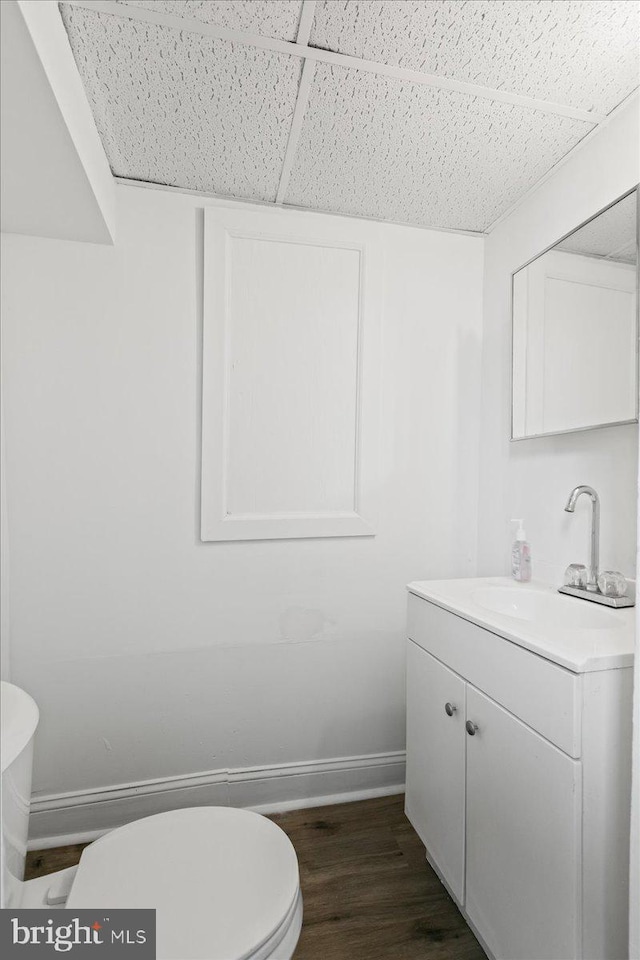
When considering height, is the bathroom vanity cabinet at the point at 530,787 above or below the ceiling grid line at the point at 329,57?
below

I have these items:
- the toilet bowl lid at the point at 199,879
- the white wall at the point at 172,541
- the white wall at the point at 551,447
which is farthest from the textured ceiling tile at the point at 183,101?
the toilet bowl lid at the point at 199,879

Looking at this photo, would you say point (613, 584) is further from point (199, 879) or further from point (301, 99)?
point (301, 99)

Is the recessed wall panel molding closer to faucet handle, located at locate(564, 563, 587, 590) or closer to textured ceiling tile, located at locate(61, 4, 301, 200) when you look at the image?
textured ceiling tile, located at locate(61, 4, 301, 200)

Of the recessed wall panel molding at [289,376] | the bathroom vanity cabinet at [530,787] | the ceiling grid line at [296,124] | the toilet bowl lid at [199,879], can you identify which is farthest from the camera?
the recessed wall panel molding at [289,376]

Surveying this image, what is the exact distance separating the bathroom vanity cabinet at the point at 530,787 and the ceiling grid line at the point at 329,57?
122 centimetres

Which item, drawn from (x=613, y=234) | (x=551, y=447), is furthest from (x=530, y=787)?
A: (x=613, y=234)

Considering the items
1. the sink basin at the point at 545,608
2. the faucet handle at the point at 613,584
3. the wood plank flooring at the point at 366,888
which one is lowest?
the wood plank flooring at the point at 366,888

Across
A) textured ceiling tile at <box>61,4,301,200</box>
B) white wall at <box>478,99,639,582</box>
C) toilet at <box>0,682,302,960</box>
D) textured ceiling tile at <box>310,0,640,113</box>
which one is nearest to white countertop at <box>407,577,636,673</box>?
white wall at <box>478,99,639,582</box>

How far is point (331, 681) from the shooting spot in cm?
179

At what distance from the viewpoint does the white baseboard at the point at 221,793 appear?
1.56 metres

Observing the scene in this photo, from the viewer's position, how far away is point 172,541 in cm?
165

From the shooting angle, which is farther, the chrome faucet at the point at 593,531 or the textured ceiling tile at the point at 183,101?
the chrome faucet at the point at 593,531

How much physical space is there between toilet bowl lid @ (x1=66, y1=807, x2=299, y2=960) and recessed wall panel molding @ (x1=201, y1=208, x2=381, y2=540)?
2.77 feet

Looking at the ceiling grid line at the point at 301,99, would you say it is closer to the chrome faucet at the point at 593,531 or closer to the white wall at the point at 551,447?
the white wall at the point at 551,447
